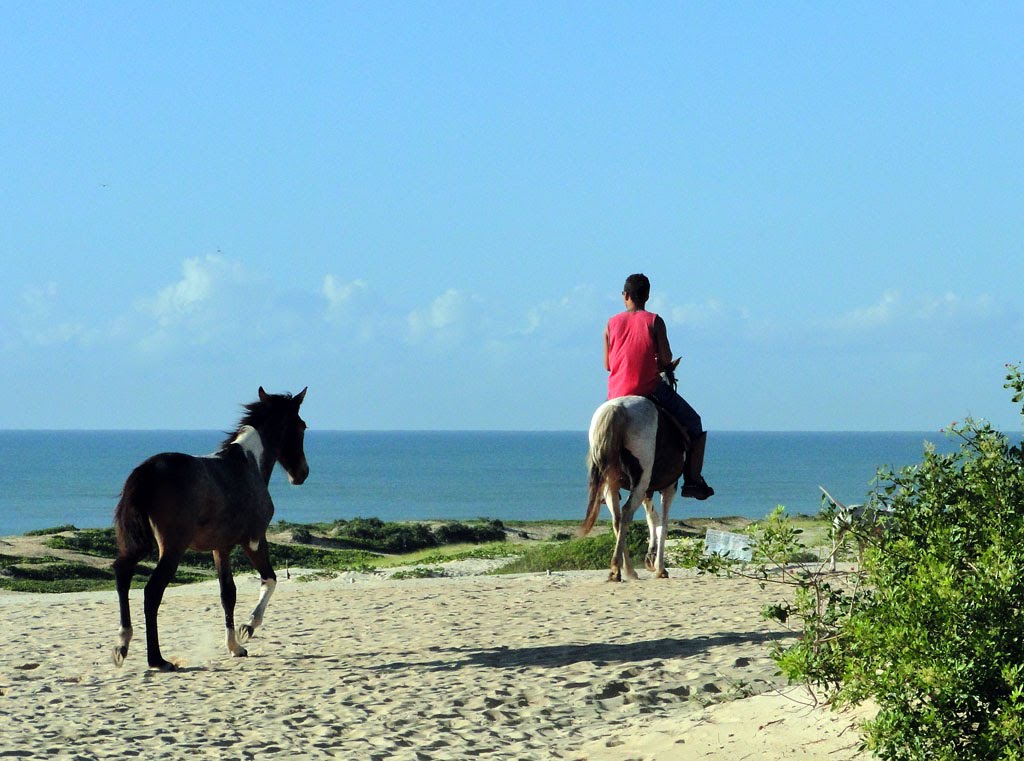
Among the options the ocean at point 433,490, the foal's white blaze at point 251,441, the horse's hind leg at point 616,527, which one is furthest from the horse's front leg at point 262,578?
the ocean at point 433,490

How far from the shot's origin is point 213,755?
26.4ft

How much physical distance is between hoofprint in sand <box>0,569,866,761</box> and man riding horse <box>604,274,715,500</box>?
1.88 m

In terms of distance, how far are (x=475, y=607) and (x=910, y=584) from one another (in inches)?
325

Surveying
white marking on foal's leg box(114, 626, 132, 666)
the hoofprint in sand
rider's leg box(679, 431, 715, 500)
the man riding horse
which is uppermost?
the man riding horse

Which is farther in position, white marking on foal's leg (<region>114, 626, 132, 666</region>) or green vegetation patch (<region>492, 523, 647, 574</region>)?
green vegetation patch (<region>492, 523, 647, 574</region>)

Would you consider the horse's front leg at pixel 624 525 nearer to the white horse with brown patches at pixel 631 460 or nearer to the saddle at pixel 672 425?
the white horse with brown patches at pixel 631 460

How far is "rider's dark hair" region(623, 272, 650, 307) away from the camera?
1513 centimetres

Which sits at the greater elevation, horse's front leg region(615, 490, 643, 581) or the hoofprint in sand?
horse's front leg region(615, 490, 643, 581)

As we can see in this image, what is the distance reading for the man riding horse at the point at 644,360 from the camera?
15.0 metres

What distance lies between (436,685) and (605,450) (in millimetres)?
5067

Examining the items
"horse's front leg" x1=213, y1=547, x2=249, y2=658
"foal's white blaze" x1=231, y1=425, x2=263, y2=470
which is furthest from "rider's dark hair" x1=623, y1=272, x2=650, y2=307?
"horse's front leg" x1=213, y1=547, x2=249, y2=658

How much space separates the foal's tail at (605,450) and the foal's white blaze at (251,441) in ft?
13.8

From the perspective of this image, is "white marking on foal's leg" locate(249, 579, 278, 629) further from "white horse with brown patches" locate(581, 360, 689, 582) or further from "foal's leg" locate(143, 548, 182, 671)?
"white horse with brown patches" locate(581, 360, 689, 582)

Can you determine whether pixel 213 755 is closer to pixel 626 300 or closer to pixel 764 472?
pixel 626 300
